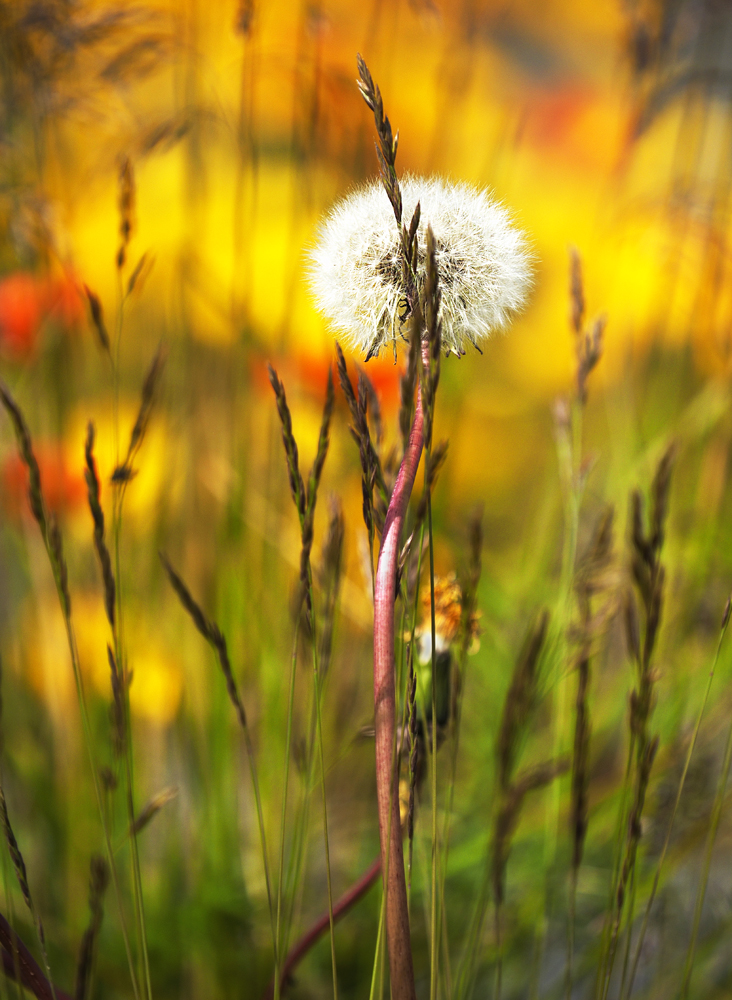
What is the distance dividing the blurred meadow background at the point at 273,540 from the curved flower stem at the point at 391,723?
15 cm

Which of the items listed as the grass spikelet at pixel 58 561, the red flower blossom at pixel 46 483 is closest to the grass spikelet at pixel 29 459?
the grass spikelet at pixel 58 561

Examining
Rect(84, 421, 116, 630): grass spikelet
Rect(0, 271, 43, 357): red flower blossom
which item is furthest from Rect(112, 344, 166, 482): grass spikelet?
Rect(0, 271, 43, 357): red flower blossom

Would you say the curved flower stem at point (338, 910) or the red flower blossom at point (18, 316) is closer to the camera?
the curved flower stem at point (338, 910)

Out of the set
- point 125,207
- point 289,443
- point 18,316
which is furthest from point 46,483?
point 289,443

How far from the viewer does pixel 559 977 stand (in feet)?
1.90

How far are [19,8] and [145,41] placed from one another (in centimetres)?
10

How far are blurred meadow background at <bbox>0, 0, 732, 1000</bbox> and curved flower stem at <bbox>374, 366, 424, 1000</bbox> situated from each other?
0.15 m

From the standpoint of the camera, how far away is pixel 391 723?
0.73 ft

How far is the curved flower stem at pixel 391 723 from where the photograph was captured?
0.22 metres

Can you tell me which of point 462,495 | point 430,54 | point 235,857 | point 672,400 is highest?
point 430,54

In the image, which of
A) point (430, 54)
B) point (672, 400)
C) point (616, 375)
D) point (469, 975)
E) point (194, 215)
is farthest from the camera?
point (430, 54)

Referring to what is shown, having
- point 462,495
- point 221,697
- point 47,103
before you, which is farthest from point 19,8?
point 462,495

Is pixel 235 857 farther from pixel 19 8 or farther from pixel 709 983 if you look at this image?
pixel 19 8

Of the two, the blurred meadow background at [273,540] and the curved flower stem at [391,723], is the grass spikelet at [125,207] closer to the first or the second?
the blurred meadow background at [273,540]
